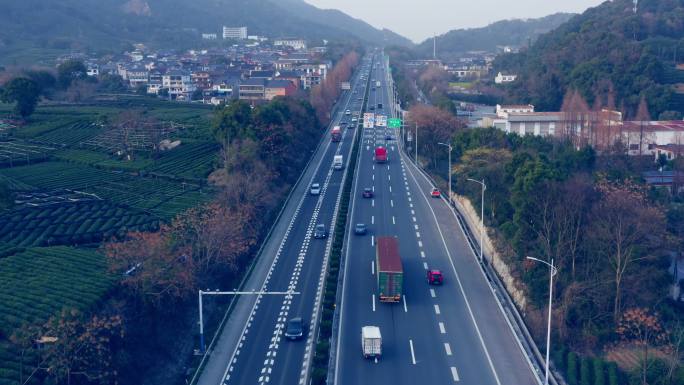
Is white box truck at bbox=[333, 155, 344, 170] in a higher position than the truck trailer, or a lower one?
higher

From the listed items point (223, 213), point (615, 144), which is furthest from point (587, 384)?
point (615, 144)

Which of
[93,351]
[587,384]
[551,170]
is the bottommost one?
[587,384]

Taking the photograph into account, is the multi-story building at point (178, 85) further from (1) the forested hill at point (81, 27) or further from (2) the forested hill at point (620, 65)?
(2) the forested hill at point (620, 65)

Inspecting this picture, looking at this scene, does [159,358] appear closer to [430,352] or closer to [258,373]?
[258,373]

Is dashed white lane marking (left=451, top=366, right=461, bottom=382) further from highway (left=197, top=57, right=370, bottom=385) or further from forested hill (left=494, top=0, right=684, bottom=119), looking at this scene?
forested hill (left=494, top=0, right=684, bottom=119)

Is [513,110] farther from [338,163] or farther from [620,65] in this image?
[338,163]

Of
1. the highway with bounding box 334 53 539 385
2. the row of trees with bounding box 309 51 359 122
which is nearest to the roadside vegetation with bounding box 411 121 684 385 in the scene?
the highway with bounding box 334 53 539 385
